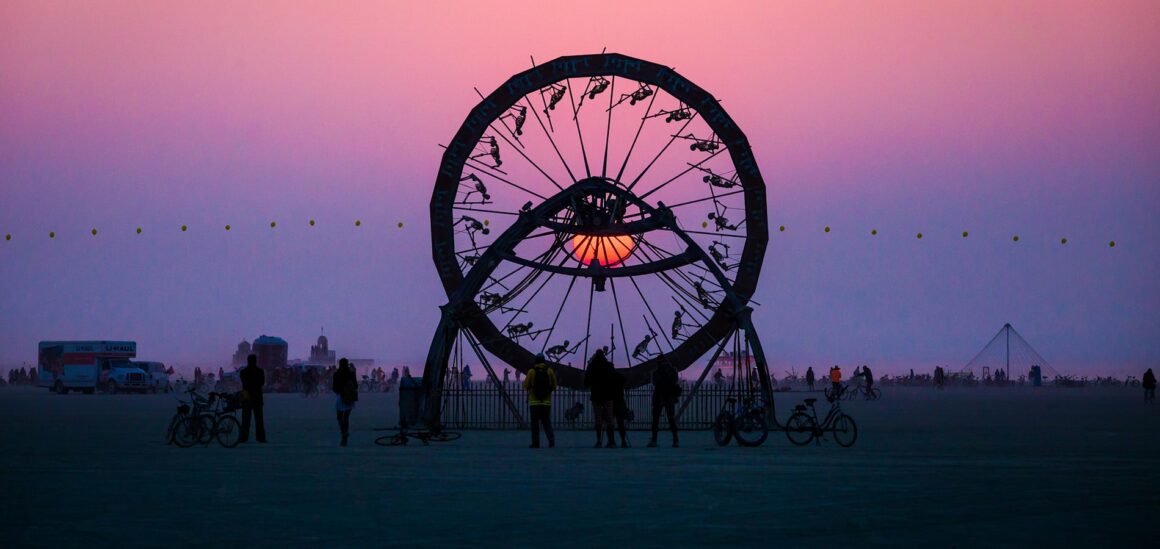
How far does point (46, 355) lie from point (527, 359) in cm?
5805

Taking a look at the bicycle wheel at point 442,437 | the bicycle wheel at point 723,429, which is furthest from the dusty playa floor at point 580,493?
the bicycle wheel at point 442,437

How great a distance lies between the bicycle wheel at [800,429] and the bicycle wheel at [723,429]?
3.90 feet

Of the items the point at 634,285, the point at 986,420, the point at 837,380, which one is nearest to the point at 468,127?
the point at 634,285

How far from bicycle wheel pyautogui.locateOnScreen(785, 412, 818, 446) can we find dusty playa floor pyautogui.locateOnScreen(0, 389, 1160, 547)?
52cm

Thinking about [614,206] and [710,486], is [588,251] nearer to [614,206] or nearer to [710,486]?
[614,206]

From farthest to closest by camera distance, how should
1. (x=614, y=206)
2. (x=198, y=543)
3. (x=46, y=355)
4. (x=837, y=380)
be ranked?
(x=46, y=355)
(x=837, y=380)
(x=614, y=206)
(x=198, y=543)

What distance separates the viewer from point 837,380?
67688mm

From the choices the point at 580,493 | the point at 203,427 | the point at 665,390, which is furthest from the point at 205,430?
the point at 580,493

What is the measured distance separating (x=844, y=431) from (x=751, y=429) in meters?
1.78

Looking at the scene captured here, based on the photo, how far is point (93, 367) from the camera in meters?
83.6

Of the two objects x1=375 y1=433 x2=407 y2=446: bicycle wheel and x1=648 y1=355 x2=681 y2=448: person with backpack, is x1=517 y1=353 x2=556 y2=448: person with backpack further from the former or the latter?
x1=375 y1=433 x2=407 y2=446: bicycle wheel

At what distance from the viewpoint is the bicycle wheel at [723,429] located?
95.5 feet

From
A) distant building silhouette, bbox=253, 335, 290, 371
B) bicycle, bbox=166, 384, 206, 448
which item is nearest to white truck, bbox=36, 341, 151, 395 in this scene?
distant building silhouette, bbox=253, 335, 290, 371

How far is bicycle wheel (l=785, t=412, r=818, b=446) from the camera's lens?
96.7ft
